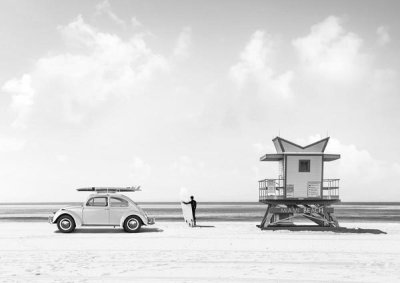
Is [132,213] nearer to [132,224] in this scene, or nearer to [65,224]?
[132,224]

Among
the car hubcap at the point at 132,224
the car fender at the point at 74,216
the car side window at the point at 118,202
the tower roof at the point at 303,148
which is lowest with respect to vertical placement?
the car hubcap at the point at 132,224

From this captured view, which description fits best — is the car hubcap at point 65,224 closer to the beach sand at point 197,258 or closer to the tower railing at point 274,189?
the beach sand at point 197,258

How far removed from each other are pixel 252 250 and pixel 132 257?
12.3 ft

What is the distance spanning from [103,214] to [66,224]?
161 centimetres

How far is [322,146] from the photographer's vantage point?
71.7 feet

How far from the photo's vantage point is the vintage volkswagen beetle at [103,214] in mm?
19609

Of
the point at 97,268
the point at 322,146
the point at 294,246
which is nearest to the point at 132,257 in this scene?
the point at 97,268

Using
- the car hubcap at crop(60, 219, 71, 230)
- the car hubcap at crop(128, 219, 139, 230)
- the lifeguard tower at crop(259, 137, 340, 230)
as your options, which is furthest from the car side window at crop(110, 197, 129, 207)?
the lifeguard tower at crop(259, 137, 340, 230)

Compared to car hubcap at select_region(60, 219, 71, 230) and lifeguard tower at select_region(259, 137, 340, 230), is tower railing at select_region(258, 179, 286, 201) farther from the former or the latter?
car hubcap at select_region(60, 219, 71, 230)

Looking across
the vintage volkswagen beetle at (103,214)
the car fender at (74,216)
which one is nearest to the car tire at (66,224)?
the vintage volkswagen beetle at (103,214)

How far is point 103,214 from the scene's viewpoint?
19.6 m

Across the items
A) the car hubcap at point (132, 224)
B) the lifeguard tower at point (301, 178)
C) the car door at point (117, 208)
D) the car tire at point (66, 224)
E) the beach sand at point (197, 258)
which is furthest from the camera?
the lifeguard tower at point (301, 178)

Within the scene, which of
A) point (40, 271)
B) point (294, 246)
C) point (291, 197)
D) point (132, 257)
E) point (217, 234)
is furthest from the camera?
point (291, 197)

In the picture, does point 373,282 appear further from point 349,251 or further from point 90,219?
point 90,219
